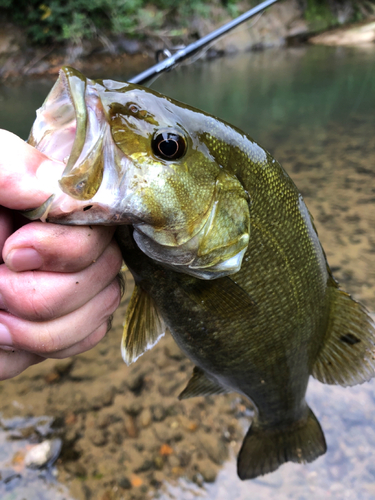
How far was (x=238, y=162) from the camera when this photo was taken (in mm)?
1024

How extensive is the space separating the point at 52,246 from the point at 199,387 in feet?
3.65

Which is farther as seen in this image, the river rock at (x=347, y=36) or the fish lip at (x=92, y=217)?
the river rock at (x=347, y=36)

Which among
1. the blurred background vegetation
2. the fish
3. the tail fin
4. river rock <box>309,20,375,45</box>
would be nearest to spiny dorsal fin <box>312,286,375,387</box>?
the fish

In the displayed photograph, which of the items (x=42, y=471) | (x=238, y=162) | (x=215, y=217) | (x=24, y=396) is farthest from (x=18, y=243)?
(x=24, y=396)

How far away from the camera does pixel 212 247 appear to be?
95 centimetres

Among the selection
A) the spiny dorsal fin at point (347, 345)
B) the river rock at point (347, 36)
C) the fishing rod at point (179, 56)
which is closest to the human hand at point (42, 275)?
the spiny dorsal fin at point (347, 345)

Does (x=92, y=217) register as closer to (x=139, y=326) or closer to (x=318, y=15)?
(x=139, y=326)

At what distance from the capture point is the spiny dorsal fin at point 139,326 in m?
1.21

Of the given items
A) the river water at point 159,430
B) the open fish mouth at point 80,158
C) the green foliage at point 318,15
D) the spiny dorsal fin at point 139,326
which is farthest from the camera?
the green foliage at point 318,15

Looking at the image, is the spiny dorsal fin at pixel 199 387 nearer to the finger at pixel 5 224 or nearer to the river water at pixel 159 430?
the river water at pixel 159 430

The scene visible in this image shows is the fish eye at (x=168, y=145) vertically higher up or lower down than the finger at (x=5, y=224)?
higher up

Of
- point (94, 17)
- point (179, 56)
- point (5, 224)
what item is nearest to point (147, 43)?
point (94, 17)

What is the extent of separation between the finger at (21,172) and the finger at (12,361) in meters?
0.58

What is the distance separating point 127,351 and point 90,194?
66cm
